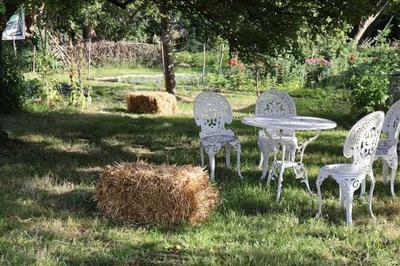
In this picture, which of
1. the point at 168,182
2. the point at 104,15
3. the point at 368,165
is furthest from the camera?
the point at 104,15

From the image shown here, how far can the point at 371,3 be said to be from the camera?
7363 millimetres

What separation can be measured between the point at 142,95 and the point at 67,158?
542 cm

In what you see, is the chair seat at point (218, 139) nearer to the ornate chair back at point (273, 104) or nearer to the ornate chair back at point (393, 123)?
the ornate chair back at point (273, 104)

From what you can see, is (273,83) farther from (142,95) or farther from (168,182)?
(168,182)

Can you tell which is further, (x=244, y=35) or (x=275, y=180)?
(x=244, y=35)

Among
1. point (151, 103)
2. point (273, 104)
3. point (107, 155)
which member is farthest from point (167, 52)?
point (273, 104)

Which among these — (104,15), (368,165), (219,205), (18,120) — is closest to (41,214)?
(219,205)

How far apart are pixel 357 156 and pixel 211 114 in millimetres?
2681

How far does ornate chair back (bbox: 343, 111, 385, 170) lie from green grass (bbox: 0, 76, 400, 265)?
0.57 metres

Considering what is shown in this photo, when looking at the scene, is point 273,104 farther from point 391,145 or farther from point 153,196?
point 153,196

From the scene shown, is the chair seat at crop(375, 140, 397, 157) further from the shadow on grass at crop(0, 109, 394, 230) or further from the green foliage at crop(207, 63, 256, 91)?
the green foliage at crop(207, 63, 256, 91)

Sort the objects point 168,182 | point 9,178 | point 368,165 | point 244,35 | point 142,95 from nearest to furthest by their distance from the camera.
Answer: point 168,182, point 368,165, point 9,178, point 244,35, point 142,95

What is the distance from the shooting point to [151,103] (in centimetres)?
1300

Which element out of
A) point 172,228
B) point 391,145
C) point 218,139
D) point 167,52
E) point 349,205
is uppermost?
point 167,52
